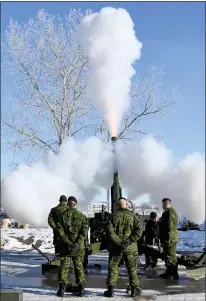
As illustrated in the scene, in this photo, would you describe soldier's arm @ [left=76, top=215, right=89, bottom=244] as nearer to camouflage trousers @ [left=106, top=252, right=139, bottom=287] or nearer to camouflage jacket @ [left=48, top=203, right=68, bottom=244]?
camouflage jacket @ [left=48, top=203, right=68, bottom=244]

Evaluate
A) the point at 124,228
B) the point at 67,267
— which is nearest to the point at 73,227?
the point at 67,267

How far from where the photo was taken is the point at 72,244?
802cm

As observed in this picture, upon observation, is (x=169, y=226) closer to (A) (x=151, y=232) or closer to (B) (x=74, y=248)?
(A) (x=151, y=232)

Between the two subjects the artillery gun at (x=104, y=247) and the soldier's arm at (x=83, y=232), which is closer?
the soldier's arm at (x=83, y=232)

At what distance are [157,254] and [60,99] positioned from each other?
15.4 meters

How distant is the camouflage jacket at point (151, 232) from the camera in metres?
11.4

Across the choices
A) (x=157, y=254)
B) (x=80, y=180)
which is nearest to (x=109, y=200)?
(x=80, y=180)

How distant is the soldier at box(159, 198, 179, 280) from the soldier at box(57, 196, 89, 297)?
217 centimetres

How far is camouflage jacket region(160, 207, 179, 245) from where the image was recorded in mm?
9688

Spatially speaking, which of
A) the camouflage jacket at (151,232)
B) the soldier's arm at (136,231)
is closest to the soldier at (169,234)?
the camouflage jacket at (151,232)

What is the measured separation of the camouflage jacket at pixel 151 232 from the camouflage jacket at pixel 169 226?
146 cm

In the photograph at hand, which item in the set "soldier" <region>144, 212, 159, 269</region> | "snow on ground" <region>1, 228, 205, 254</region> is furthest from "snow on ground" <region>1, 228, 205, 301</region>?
"soldier" <region>144, 212, 159, 269</region>

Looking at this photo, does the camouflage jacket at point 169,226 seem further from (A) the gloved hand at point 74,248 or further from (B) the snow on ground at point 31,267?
(A) the gloved hand at point 74,248

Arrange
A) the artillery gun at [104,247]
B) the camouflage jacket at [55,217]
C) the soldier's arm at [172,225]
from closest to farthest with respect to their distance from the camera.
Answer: the camouflage jacket at [55,217] → the soldier's arm at [172,225] → the artillery gun at [104,247]
